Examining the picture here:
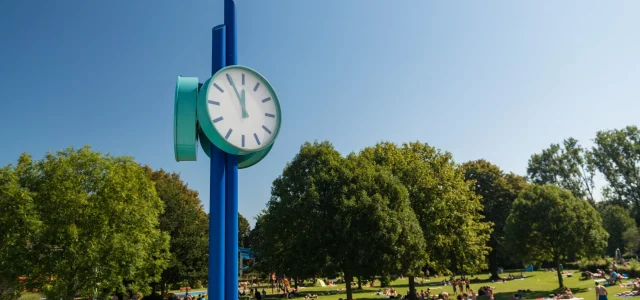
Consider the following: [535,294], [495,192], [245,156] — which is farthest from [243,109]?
[495,192]

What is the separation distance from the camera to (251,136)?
6102mm

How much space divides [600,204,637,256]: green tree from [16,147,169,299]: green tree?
2593 inches

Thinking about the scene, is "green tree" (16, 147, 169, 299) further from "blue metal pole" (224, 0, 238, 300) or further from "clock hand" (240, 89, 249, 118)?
"clock hand" (240, 89, 249, 118)

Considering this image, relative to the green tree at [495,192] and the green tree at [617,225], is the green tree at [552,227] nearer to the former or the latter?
the green tree at [495,192]

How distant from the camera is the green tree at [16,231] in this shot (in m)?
19.2

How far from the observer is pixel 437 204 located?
28.5 metres

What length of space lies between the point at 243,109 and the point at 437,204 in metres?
24.6

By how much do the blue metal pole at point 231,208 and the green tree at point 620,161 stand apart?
70.8 m

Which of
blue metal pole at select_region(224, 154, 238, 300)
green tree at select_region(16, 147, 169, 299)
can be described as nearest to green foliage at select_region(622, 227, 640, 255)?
green tree at select_region(16, 147, 169, 299)

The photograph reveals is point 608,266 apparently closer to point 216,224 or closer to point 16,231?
point 216,224

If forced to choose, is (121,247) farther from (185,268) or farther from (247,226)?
(247,226)

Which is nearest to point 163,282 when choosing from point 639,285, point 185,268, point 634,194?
point 185,268

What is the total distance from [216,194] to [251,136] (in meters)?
0.99

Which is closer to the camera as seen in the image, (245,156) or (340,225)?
(245,156)
